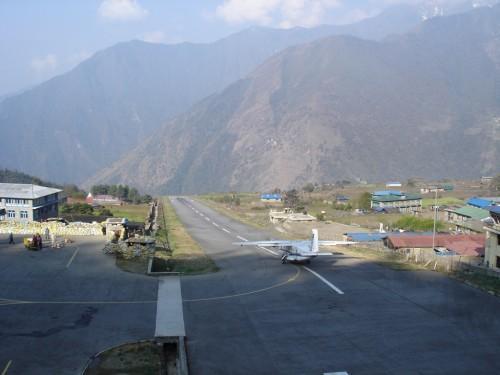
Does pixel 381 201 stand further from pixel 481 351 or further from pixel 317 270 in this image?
pixel 481 351

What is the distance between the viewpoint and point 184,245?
61750 mm

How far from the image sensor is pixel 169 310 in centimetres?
3036

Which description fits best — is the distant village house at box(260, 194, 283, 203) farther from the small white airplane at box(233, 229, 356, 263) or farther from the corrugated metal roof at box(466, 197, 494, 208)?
the small white airplane at box(233, 229, 356, 263)

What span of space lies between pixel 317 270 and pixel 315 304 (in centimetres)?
1067

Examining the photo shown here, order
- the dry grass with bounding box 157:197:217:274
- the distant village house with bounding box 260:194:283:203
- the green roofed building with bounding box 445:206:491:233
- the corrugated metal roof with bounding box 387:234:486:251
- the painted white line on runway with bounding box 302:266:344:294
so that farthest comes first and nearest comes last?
the distant village house with bounding box 260:194:283:203
the green roofed building with bounding box 445:206:491:233
the corrugated metal roof with bounding box 387:234:486:251
the dry grass with bounding box 157:197:217:274
the painted white line on runway with bounding box 302:266:344:294

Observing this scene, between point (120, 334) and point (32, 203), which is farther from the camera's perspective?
point (32, 203)

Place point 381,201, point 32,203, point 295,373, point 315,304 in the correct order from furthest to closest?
point 381,201, point 32,203, point 315,304, point 295,373

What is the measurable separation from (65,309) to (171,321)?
254 inches

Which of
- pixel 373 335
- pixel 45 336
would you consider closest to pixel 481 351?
pixel 373 335

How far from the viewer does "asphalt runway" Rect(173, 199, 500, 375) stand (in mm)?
23031

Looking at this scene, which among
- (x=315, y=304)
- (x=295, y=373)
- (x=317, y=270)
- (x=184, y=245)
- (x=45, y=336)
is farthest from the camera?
(x=184, y=245)

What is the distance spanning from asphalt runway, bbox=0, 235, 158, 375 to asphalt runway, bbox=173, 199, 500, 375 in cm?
352

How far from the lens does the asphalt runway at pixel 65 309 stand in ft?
75.7

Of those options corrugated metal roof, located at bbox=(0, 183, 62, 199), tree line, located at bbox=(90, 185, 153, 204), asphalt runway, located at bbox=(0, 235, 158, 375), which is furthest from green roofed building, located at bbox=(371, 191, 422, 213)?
asphalt runway, located at bbox=(0, 235, 158, 375)
